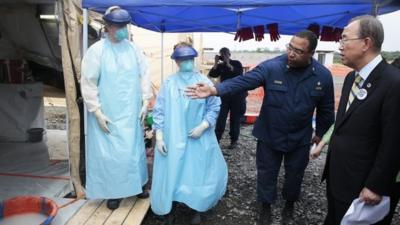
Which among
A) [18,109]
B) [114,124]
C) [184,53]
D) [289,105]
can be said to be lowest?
[18,109]

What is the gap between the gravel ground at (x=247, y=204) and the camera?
325 cm

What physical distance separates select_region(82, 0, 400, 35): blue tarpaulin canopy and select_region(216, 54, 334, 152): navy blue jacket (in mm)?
607

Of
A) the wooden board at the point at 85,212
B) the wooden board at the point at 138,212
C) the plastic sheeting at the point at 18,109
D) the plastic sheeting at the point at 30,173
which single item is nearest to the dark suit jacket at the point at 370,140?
the wooden board at the point at 138,212

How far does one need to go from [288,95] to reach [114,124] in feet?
4.85

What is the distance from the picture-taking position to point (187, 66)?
2.91m

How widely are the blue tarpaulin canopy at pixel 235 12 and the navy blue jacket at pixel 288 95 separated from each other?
607 mm

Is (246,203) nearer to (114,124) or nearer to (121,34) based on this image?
(114,124)

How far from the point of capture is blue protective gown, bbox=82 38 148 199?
2.93 metres

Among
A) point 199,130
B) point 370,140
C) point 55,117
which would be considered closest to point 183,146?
point 199,130

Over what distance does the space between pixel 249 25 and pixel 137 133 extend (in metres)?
2.72

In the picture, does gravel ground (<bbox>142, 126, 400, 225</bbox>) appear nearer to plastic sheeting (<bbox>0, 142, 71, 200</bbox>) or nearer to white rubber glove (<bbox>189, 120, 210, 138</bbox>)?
white rubber glove (<bbox>189, 120, 210, 138</bbox>)

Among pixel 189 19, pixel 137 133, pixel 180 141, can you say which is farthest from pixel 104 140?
pixel 189 19

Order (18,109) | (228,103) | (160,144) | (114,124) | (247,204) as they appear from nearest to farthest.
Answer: (160,144) → (114,124) → (247,204) → (18,109) → (228,103)

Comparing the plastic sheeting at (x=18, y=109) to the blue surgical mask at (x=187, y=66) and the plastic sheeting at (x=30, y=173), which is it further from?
the blue surgical mask at (x=187, y=66)
